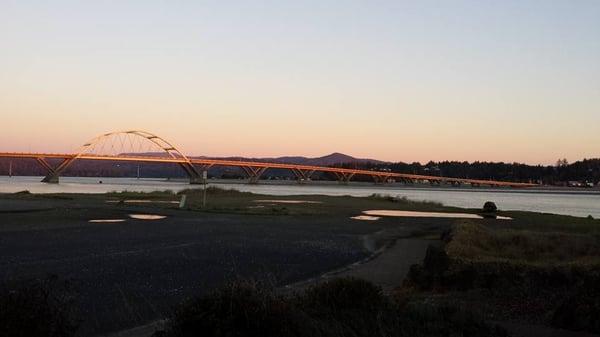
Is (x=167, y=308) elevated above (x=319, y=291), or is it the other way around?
(x=319, y=291)

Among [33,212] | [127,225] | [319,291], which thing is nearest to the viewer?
[319,291]

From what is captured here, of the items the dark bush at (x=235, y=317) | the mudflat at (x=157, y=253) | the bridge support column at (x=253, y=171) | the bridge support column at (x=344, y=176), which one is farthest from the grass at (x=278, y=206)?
the bridge support column at (x=344, y=176)

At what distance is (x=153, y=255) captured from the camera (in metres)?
17.3

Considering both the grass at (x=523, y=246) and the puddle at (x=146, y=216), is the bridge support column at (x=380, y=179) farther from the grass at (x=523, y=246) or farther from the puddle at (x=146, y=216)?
the grass at (x=523, y=246)

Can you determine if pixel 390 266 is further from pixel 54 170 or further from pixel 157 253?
pixel 54 170

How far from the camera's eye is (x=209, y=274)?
45.8 feet

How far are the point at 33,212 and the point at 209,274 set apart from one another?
23715 mm

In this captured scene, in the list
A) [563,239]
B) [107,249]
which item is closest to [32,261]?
[107,249]

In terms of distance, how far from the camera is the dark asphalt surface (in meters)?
11.0

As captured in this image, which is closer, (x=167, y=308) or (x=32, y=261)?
(x=167, y=308)

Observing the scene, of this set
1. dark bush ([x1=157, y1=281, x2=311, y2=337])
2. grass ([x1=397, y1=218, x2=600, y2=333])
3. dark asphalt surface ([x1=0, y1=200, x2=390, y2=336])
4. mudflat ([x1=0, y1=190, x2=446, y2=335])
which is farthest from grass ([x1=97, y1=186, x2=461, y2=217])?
dark bush ([x1=157, y1=281, x2=311, y2=337])

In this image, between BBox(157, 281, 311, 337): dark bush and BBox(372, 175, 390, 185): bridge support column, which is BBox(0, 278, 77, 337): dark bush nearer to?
BBox(157, 281, 311, 337): dark bush

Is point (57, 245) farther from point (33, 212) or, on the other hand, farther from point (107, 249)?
→ point (33, 212)

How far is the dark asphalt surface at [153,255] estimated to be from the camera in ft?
36.2
